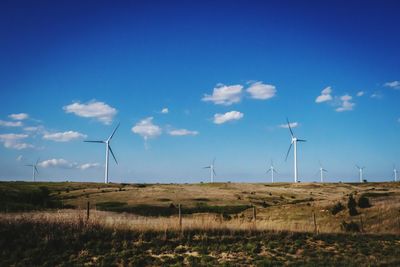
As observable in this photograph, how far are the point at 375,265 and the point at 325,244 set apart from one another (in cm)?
592

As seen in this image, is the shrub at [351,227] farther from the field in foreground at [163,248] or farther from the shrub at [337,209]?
the field in foreground at [163,248]

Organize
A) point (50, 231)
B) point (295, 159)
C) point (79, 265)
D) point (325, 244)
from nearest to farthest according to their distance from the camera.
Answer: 1. point (79, 265)
2. point (50, 231)
3. point (325, 244)
4. point (295, 159)

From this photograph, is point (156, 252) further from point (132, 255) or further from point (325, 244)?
point (325, 244)

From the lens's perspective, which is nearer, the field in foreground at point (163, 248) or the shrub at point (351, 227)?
the field in foreground at point (163, 248)

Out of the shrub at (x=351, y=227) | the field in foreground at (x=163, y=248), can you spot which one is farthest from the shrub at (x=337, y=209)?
the field in foreground at (x=163, y=248)

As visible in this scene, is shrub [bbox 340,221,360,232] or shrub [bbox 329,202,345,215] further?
Result: shrub [bbox 329,202,345,215]

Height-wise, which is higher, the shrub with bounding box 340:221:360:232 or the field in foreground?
the field in foreground

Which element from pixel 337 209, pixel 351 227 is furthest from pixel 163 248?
pixel 337 209

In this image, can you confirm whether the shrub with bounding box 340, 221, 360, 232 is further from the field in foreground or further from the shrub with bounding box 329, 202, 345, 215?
the field in foreground

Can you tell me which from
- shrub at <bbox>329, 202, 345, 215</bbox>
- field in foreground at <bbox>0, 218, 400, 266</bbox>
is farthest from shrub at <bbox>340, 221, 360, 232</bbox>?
field in foreground at <bbox>0, 218, 400, 266</bbox>

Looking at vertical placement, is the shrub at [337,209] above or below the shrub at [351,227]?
above

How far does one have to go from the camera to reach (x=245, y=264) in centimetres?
2359

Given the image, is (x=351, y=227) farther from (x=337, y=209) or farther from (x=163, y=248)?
(x=163, y=248)

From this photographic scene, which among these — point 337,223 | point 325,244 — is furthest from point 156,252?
point 337,223
